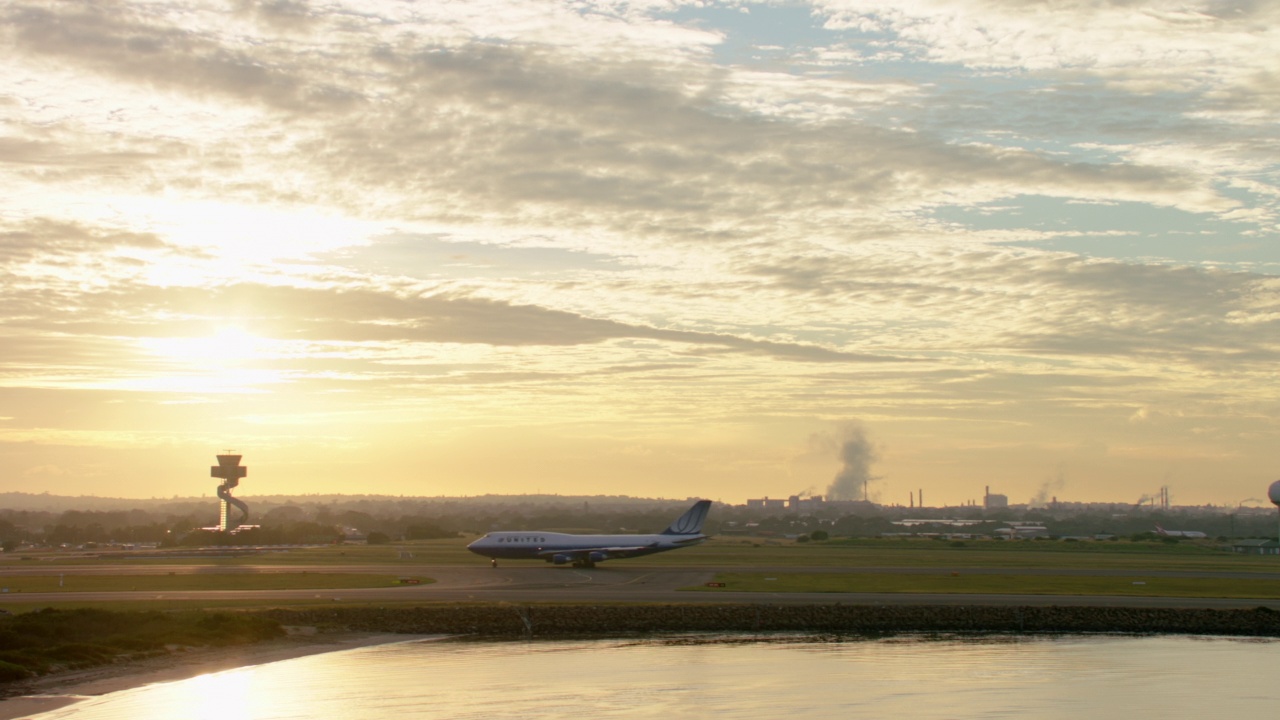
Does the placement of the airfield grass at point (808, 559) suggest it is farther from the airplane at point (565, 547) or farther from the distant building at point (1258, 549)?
the distant building at point (1258, 549)

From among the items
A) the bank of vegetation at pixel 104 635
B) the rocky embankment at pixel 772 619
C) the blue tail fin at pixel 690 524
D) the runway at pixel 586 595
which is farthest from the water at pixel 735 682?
the blue tail fin at pixel 690 524

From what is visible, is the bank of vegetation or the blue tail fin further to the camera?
the blue tail fin

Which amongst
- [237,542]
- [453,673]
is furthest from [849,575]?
[237,542]

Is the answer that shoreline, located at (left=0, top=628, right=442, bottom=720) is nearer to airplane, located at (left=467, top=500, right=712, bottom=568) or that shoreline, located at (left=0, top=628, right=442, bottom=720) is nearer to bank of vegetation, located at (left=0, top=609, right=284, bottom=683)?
bank of vegetation, located at (left=0, top=609, right=284, bottom=683)

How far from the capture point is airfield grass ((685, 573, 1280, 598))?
75.2 m

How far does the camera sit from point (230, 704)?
132ft

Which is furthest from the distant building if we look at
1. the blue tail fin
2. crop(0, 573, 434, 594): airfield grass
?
crop(0, 573, 434, 594): airfield grass

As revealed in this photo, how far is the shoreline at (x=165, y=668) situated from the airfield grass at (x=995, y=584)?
2573cm

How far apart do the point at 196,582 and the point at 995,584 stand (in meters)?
57.2

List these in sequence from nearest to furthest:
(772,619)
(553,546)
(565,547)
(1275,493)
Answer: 1. (772,619)
2. (565,547)
3. (553,546)
4. (1275,493)

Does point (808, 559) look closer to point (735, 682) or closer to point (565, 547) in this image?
point (565, 547)

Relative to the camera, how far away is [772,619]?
204 feet

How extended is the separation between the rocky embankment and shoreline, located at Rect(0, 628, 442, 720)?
6.86 ft

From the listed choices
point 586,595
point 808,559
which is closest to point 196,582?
point 586,595
